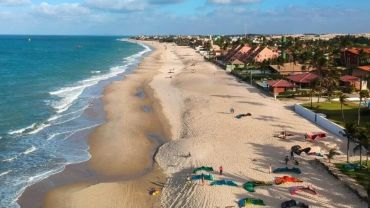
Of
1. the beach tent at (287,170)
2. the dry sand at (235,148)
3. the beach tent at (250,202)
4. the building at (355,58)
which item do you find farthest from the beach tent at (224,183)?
the building at (355,58)

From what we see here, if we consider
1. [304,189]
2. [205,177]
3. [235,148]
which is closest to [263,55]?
[235,148]

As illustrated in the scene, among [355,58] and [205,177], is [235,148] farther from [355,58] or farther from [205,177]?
[355,58]

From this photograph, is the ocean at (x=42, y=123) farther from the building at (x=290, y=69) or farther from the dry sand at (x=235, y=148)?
the building at (x=290, y=69)

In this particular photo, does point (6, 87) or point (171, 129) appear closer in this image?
point (171, 129)

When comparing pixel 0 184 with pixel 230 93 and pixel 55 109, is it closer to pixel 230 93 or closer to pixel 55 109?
pixel 55 109

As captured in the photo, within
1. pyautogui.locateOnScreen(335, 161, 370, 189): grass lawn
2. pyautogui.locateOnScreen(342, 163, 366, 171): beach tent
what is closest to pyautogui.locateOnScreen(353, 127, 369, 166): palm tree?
pyautogui.locateOnScreen(342, 163, 366, 171): beach tent

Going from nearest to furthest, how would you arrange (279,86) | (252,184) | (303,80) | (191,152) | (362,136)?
(252,184), (362,136), (191,152), (279,86), (303,80)

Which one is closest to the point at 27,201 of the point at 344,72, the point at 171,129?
the point at 171,129
